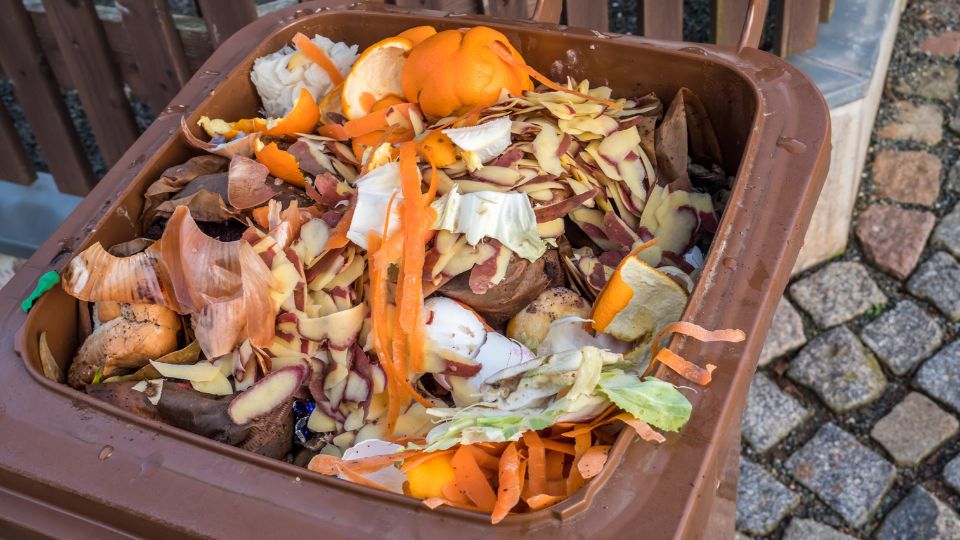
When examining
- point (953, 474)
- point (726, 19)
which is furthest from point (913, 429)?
point (726, 19)

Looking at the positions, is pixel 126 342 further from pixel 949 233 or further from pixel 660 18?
pixel 949 233

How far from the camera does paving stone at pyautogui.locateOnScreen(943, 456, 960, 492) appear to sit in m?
1.75

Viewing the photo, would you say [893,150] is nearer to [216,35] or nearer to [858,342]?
[858,342]

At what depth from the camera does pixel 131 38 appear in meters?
2.12

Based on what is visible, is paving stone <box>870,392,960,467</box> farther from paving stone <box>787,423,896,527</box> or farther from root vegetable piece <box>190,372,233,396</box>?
root vegetable piece <box>190,372,233,396</box>

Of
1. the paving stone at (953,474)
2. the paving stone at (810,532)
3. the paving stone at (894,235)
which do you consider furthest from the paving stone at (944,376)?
the paving stone at (810,532)

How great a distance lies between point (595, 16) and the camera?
2146 mm

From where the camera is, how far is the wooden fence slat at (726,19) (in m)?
2.17

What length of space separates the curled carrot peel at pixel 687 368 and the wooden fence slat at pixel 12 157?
7.22 feet

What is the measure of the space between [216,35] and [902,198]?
69.0 inches

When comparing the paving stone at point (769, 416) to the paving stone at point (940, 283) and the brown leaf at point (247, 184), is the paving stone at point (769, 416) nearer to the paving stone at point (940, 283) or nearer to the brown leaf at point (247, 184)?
the paving stone at point (940, 283)

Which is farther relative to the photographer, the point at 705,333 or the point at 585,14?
the point at 585,14

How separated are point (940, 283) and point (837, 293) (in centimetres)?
23

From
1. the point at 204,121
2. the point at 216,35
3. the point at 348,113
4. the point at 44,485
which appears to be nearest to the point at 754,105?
the point at 348,113
